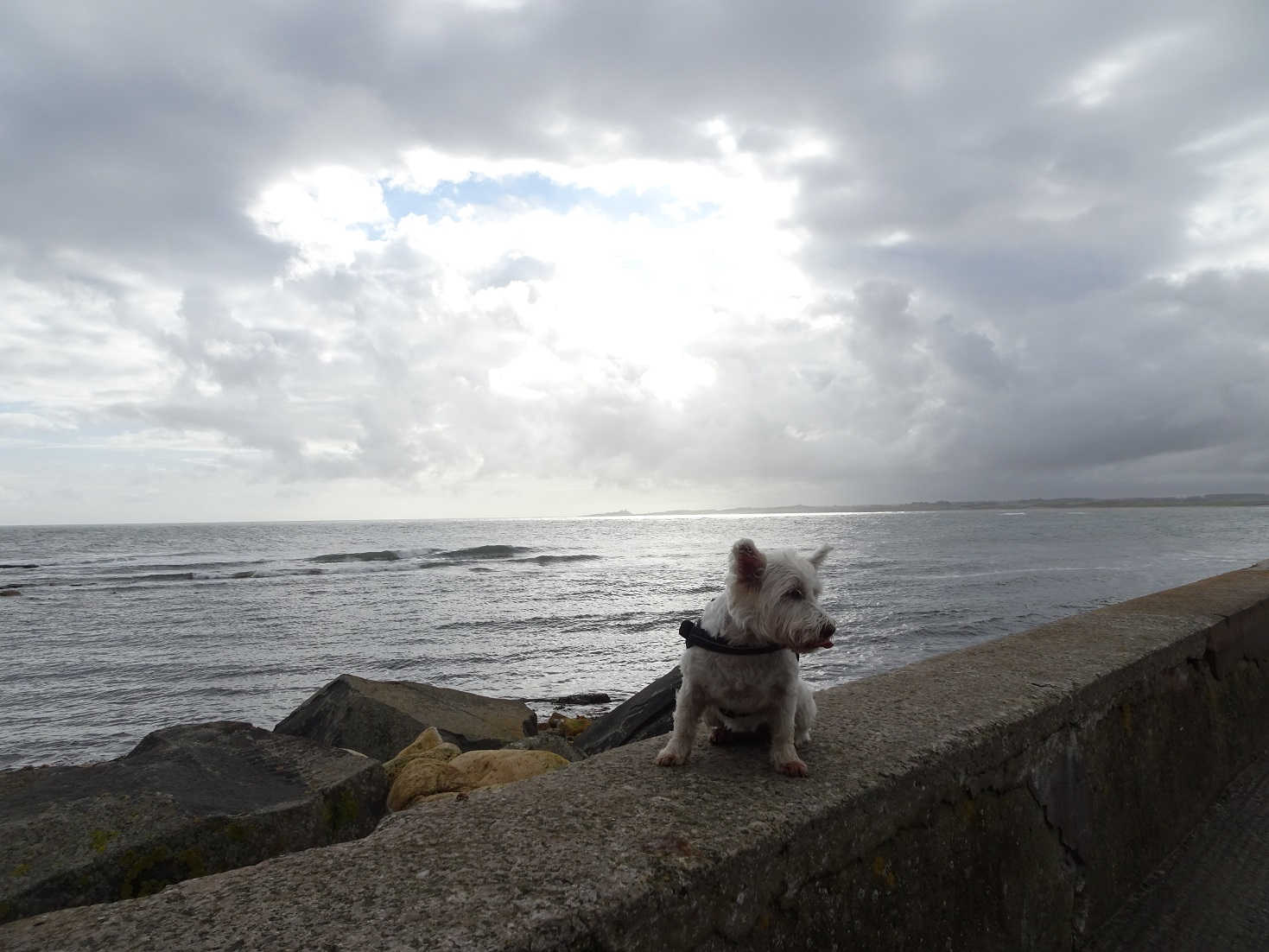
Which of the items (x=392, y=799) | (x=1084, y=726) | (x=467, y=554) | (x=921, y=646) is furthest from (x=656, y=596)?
(x=467, y=554)

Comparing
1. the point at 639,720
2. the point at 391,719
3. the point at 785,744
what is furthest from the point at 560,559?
the point at 785,744

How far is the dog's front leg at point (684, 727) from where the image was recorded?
275 cm

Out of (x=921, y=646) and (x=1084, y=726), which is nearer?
(x=1084, y=726)

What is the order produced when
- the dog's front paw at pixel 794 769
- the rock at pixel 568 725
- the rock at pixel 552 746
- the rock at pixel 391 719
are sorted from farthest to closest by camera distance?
the rock at pixel 568 725 < the rock at pixel 391 719 < the rock at pixel 552 746 < the dog's front paw at pixel 794 769

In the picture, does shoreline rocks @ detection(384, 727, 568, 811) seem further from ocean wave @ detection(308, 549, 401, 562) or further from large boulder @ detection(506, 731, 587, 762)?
ocean wave @ detection(308, 549, 401, 562)

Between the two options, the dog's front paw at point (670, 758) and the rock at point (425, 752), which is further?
the rock at point (425, 752)

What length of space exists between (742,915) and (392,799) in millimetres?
4095

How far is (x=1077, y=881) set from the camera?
2.90 m

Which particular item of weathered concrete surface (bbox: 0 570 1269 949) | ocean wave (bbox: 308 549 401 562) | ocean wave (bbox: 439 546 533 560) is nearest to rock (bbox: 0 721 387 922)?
weathered concrete surface (bbox: 0 570 1269 949)

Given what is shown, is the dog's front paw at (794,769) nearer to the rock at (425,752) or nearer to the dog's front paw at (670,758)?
the dog's front paw at (670,758)

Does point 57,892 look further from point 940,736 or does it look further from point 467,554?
point 467,554

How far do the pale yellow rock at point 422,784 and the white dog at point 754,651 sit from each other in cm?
303

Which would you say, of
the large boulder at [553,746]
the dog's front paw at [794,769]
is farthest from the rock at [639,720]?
the dog's front paw at [794,769]

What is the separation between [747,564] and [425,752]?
16.9ft
